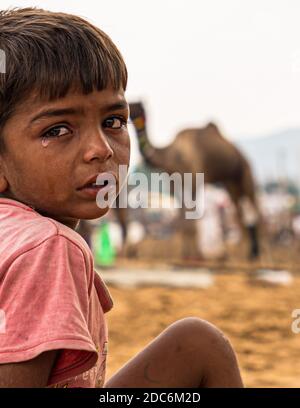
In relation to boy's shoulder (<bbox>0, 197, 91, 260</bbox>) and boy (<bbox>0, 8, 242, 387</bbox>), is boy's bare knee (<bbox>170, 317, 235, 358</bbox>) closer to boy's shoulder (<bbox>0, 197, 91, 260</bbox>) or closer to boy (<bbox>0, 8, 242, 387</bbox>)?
boy (<bbox>0, 8, 242, 387</bbox>)

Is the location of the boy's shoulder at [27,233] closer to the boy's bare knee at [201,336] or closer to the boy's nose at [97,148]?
the boy's nose at [97,148]

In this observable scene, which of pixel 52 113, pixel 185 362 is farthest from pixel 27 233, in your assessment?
pixel 185 362

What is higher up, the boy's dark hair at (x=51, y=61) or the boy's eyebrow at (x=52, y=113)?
the boy's dark hair at (x=51, y=61)

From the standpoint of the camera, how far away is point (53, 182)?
1.17 metres

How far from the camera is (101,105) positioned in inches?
46.1

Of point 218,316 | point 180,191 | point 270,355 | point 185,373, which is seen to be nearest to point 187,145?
point 180,191

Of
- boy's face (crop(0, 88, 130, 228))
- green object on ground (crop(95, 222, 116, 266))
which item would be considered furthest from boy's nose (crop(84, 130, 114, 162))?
green object on ground (crop(95, 222, 116, 266))

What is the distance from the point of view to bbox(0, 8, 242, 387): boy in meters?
0.97

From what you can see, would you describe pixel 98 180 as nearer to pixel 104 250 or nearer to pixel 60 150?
pixel 60 150

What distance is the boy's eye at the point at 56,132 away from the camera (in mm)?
1146

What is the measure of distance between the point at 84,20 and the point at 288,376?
3.02 m

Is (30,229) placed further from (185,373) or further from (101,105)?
(185,373)

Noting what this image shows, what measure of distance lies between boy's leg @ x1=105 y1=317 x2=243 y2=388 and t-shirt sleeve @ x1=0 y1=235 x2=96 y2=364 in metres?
0.47

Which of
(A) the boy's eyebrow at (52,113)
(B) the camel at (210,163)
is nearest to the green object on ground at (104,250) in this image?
(B) the camel at (210,163)
